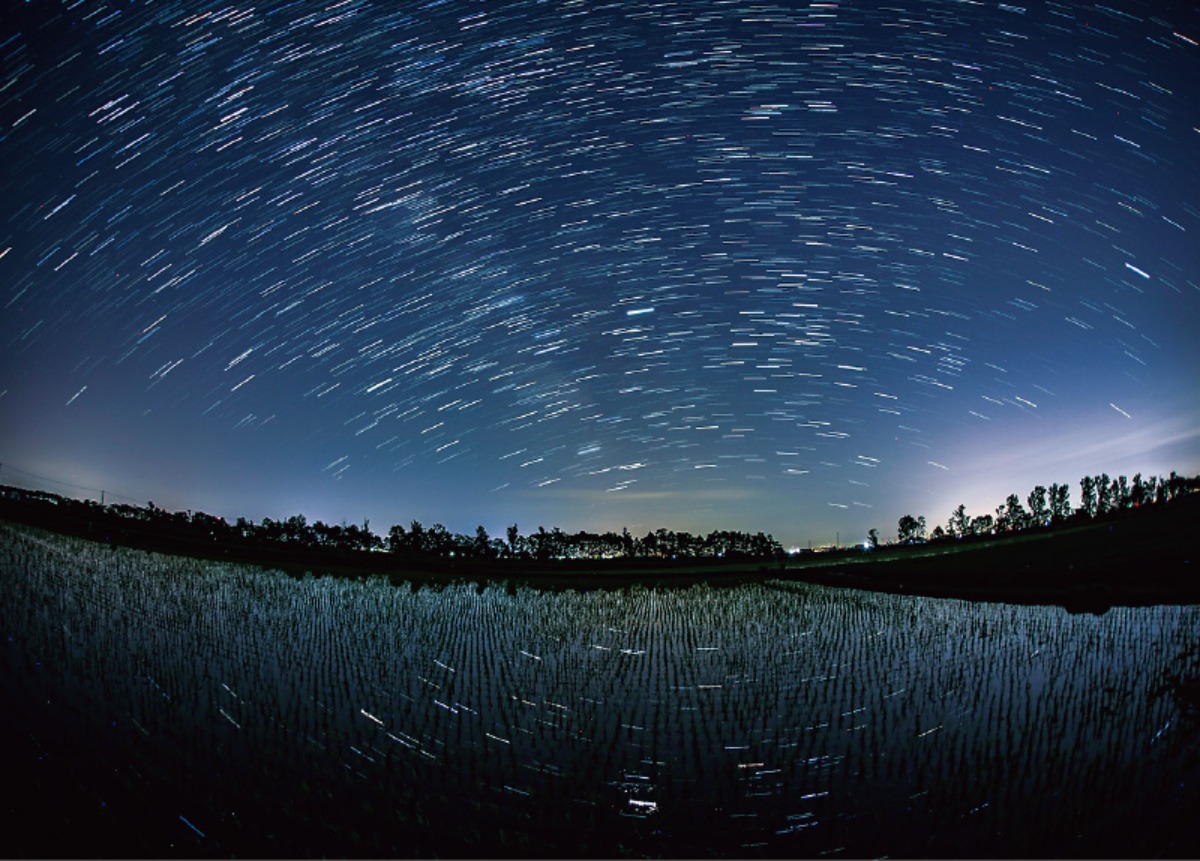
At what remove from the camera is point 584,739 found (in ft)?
32.9

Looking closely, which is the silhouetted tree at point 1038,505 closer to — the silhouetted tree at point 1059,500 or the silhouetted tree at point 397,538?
the silhouetted tree at point 1059,500

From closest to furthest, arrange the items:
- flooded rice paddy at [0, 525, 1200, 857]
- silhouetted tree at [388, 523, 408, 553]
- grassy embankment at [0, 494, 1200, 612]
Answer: flooded rice paddy at [0, 525, 1200, 857]
grassy embankment at [0, 494, 1200, 612]
silhouetted tree at [388, 523, 408, 553]

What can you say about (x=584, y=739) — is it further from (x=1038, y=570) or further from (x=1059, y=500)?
(x=1059, y=500)

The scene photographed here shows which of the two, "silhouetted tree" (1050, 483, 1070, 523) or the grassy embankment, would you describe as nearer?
the grassy embankment

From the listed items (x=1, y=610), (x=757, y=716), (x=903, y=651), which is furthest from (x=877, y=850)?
(x=1, y=610)

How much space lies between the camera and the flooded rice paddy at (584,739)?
264 inches

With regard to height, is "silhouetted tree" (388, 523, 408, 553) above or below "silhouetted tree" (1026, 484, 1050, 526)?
below

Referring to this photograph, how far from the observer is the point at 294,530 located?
158 metres

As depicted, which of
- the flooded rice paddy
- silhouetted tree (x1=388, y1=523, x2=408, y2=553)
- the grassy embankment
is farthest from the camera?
silhouetted tree (x1=388, y1=523, x2=408, y2=553)

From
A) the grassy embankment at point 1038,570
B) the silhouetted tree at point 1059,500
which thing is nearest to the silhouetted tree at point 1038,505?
the silhouetted tree at point 1059,500

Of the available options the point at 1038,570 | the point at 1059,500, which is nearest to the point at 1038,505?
the point at 1059,500

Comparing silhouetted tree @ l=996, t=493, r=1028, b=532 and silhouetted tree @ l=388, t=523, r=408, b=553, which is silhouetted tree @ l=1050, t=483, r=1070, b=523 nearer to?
silhouetted tree @ l=996, t=493, r=1028, b=532

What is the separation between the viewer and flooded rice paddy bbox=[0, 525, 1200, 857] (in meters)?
6.71

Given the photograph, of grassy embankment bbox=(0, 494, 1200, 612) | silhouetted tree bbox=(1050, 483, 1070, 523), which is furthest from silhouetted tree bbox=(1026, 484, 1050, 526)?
grassy embankment bbox=(0, 494, 1200, 612)
